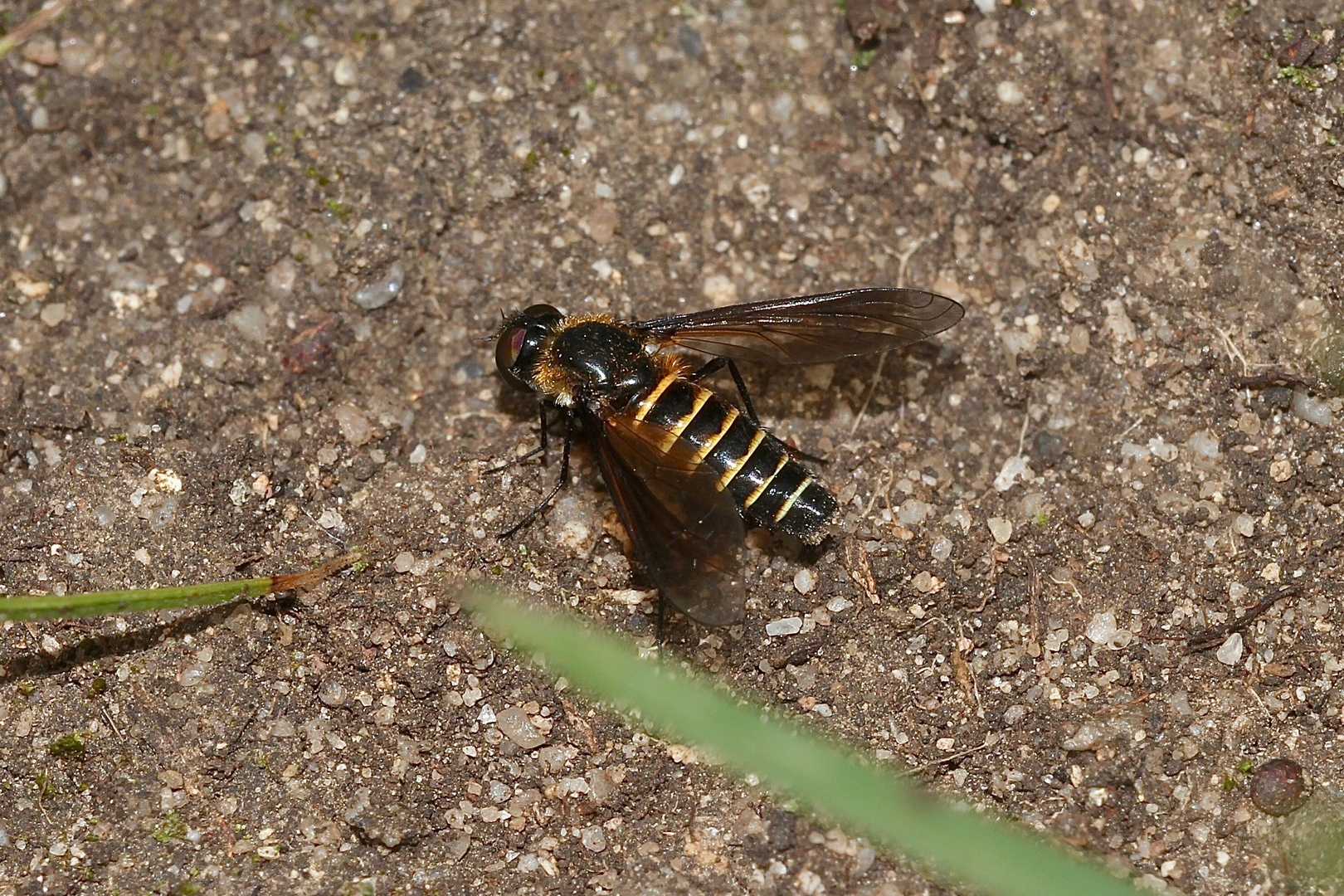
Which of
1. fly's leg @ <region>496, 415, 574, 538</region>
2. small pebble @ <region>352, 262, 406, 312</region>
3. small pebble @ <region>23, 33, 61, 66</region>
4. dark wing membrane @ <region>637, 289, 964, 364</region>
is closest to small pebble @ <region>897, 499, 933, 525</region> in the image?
dark wing membrane @ <region>637, 289, 964, 364</region>

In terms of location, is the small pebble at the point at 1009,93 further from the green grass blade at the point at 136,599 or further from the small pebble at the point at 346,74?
the green grass blade at the point at 136,599

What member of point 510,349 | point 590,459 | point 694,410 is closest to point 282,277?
point 510,349

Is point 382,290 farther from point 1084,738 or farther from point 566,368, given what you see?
point 1084,738

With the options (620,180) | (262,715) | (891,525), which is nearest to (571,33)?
(620,180)

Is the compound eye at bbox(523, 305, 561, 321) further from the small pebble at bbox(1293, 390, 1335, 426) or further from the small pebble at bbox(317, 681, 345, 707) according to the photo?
the small pebble at bbox(1293, 390, 1335, 426)

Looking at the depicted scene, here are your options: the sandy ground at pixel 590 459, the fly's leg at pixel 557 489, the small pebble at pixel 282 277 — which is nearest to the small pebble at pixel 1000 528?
the sandy ground at pixel 590 459

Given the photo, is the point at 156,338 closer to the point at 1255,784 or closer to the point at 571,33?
the point at 571,33
